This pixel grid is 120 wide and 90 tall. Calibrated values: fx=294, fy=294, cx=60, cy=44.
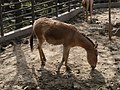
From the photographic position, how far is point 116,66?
6730 millimetres

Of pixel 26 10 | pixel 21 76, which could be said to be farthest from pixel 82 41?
pixel 26 10

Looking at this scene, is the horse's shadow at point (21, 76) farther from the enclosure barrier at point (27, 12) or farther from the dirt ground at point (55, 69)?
the enclosure barrier at point (27, 12)

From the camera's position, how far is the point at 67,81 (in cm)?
586

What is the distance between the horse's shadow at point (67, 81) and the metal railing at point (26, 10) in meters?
3.16

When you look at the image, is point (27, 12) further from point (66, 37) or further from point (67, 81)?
point (67, 81)

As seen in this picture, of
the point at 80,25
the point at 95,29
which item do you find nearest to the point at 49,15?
the point at 80,25

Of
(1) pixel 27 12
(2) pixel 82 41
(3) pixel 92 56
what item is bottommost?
(1) pixel 27 12

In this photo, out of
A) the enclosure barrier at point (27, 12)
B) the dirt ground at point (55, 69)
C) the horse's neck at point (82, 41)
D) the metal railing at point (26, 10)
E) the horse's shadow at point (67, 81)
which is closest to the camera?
the horse's shadow at point (67, 81)

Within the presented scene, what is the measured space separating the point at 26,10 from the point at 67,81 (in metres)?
6.52

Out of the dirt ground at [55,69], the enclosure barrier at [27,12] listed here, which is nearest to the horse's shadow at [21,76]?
the dirt ground at [55,69]

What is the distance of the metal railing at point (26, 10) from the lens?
9.51 meters

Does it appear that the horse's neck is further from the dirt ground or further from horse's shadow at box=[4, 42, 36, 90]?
horse's shadow at box=[4, 42, 36, 90]

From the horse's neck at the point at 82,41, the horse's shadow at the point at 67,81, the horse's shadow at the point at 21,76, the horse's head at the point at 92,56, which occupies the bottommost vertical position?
the horse's shadow at the point at 67,81

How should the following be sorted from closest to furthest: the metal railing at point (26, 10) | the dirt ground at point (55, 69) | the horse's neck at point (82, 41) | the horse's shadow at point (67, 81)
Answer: the horse's shadow at point (67, 81)
the dirt ground at point (55, 69)
the horse's neck at point (82, 41)
the metal railing at point (26, 10)
